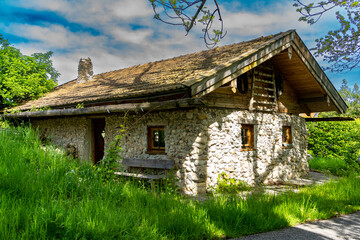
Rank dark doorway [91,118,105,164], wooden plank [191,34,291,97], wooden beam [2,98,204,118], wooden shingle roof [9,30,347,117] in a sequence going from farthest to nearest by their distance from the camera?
dark doorway [91,118,105,164] < wooden shingle roof [9,30,347,117] < wooden plank [191,34,291,97] < wooden beam [2,98,204,118]

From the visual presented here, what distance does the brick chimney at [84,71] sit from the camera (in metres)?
14.9

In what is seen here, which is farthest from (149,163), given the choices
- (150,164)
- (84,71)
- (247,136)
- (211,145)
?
(84,71)

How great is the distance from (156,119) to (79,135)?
389 cm

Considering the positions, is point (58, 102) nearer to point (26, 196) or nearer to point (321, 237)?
point (26, 196)

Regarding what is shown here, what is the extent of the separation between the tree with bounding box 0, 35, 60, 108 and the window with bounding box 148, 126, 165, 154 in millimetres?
8339

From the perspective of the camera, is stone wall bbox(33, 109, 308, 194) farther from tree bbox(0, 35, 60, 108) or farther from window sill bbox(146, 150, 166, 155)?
tree bbox(0, 35, 60, 108)

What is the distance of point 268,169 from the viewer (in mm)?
9617

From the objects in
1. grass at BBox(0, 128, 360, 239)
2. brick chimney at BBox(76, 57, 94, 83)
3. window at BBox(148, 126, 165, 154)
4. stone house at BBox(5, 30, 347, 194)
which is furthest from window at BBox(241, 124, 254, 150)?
brick chimney at BBox(76, 57, 94, 83)

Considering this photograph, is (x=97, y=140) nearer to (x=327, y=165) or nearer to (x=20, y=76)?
(x=20, y=76)

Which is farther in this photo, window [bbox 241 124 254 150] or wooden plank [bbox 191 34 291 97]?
window [bbox 241 124 254 150]

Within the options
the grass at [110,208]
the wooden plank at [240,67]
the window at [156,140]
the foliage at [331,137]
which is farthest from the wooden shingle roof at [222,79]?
the foliage at [331,137]

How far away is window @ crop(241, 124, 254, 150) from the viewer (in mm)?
9180

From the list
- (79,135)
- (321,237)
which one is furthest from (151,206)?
(79,135)

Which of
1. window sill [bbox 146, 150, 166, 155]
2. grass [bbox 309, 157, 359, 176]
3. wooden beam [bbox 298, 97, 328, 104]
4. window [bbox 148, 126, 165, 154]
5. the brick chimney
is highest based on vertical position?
the brick chimney
